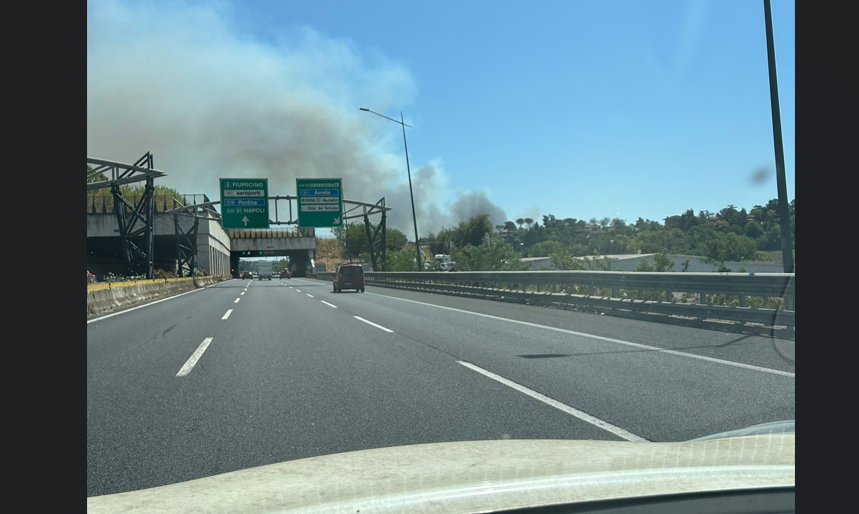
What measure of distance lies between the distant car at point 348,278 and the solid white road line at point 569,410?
27.4 m

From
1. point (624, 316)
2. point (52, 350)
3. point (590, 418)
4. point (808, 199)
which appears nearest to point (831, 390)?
point (808, 199)

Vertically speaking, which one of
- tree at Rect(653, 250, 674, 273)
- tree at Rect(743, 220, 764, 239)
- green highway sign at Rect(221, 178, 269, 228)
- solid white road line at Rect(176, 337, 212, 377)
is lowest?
solid white road line at Rect(176, 337, 212, 377)

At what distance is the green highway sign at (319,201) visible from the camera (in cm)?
4319

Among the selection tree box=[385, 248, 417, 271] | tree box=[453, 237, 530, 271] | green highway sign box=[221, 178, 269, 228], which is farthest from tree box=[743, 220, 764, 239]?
tree box=[385, 248, 417, 271]

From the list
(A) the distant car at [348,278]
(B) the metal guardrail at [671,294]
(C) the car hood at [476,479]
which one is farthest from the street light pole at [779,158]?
(A) the distant car at [348,278]

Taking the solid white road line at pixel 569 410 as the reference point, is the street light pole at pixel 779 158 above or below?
above

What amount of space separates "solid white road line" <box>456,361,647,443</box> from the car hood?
1.60 m

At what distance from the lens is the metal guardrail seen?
10906mm

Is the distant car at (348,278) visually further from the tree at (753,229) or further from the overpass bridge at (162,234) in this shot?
the tree at (753,229)

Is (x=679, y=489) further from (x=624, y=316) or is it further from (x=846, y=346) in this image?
(x=624, y=316)

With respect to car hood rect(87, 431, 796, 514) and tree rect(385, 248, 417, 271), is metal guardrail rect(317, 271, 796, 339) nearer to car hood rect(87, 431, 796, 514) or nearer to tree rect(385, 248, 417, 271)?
car hood rect(87, 431, 796, 514)

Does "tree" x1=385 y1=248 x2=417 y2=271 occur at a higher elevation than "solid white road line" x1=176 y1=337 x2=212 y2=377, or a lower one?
higher

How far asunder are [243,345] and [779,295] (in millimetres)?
9241

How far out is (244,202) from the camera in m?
41.8
